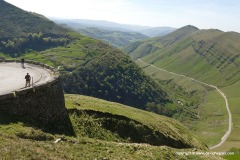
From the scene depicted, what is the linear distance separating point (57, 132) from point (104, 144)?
280 inches

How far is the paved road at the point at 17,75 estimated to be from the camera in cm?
4136

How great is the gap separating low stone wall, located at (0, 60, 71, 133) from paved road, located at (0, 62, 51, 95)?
3116 mm

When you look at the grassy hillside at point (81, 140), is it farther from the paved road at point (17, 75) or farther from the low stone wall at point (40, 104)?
the paved road at point (17, 75)

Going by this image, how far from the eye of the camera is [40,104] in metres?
39.0

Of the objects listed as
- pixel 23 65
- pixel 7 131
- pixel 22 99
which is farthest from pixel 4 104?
pixel 23 65

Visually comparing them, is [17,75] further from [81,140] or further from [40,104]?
[81,140]

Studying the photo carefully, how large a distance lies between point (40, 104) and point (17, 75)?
1295 centimetres

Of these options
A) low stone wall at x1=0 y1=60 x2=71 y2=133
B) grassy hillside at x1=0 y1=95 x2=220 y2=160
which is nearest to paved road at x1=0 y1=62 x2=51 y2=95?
low stone wall at x1=0 y1=60 x2=71 y2=133

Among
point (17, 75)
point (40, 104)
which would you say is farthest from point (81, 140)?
point (17, 75)

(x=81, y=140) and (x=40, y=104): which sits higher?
(x=40, y=104)

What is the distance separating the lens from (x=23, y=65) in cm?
5962

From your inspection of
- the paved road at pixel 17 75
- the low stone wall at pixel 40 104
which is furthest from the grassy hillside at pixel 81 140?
the paved road at pixel 17 75

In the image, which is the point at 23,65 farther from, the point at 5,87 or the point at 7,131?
the point at 7,131

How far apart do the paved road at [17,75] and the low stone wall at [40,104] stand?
3.12 meters
